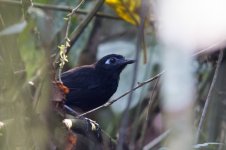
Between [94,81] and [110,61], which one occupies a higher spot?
[110,61]

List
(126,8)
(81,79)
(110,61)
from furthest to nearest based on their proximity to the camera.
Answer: (110,61)
(81,79)
(126,8)

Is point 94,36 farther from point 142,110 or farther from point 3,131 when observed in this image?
point 3,131

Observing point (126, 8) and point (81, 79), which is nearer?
point (126, 8)

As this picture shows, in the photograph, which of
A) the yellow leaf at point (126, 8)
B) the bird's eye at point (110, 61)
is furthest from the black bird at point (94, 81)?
the yellow leaf at point (126, 8)

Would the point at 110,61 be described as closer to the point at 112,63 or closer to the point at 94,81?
the point at 112,63

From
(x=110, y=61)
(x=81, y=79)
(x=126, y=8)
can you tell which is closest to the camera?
(x=126, y=8)

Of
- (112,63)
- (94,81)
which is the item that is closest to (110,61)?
(112,63)
